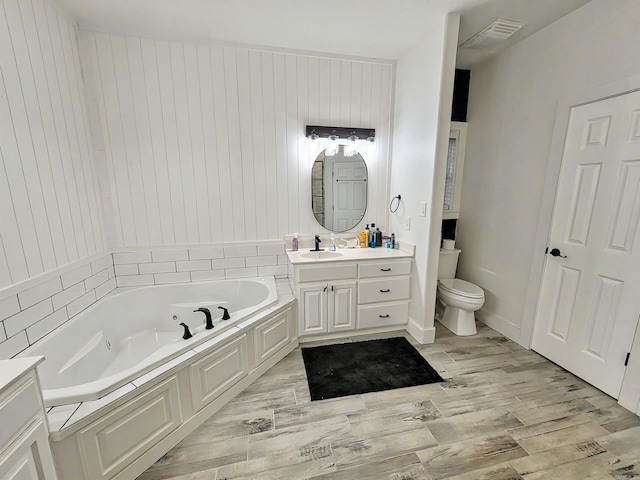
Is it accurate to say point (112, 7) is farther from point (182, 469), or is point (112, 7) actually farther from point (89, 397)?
point (182, 469)

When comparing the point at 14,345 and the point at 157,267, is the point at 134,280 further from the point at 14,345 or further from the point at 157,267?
the point at 14,345

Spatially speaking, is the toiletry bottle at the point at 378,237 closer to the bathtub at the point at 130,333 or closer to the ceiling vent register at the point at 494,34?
the bathtub at the point at 130,333

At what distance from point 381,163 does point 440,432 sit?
7.74 ft

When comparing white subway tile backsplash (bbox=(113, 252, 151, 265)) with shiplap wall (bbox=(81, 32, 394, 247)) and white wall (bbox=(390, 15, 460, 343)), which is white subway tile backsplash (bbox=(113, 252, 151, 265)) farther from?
white wall (bbox=(390, 15, 460, 343))

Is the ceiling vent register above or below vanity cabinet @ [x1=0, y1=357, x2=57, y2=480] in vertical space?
above

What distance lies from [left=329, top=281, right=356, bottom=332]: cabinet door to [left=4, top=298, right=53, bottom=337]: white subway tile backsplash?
1.96 meters

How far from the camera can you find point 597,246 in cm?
191

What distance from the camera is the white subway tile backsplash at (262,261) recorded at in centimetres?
278

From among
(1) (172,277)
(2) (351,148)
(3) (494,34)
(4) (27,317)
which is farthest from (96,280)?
(3) (494,34)

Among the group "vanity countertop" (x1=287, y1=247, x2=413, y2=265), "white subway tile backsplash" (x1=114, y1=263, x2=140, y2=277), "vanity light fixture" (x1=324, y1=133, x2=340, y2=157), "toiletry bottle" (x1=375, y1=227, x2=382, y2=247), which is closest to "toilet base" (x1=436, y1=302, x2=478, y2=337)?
"vanity countertop" (x1=287, y1=247, x2=413, y2=265)

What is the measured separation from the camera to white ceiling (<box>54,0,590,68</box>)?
1882 millimetres

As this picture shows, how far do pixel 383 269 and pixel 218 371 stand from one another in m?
1.59

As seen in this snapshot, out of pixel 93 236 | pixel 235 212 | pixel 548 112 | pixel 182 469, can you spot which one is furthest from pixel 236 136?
pixel 548 112

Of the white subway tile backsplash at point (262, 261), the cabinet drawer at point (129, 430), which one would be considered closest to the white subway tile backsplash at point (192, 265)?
the white subway tile backsplash at point (262, 261)
